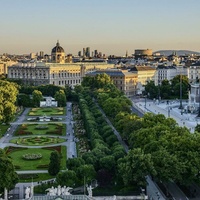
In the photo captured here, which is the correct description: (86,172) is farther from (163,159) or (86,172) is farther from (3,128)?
(3,128)

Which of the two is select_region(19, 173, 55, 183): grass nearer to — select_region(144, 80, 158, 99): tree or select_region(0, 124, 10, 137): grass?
select_region(0, 124, 10, 137): grass

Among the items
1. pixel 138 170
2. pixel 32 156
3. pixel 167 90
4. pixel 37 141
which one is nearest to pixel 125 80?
pixel 167 90

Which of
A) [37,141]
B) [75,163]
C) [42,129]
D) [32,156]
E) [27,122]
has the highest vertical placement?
[75,163]

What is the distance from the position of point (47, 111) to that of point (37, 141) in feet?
125

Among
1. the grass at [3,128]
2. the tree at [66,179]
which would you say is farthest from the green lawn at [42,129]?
the tree at [66,179]

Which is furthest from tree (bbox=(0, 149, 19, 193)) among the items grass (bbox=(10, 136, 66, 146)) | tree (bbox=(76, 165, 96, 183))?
grass (bbox=(10, 136, 66, 146))

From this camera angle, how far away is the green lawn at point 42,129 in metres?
76.0

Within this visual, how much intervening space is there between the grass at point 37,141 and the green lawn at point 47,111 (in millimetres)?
29121

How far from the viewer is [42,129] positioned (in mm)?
80250

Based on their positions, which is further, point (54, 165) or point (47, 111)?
point (47, 111)

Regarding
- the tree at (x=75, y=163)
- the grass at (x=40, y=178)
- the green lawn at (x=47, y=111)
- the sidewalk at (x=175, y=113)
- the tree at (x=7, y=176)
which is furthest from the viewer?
the green lawn at (x=47, y=111)

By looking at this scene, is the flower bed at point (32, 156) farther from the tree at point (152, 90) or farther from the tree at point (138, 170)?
the tree at point (152, 90)

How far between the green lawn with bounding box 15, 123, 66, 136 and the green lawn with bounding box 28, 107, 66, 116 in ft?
49.7

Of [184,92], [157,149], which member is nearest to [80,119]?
[157,149]
